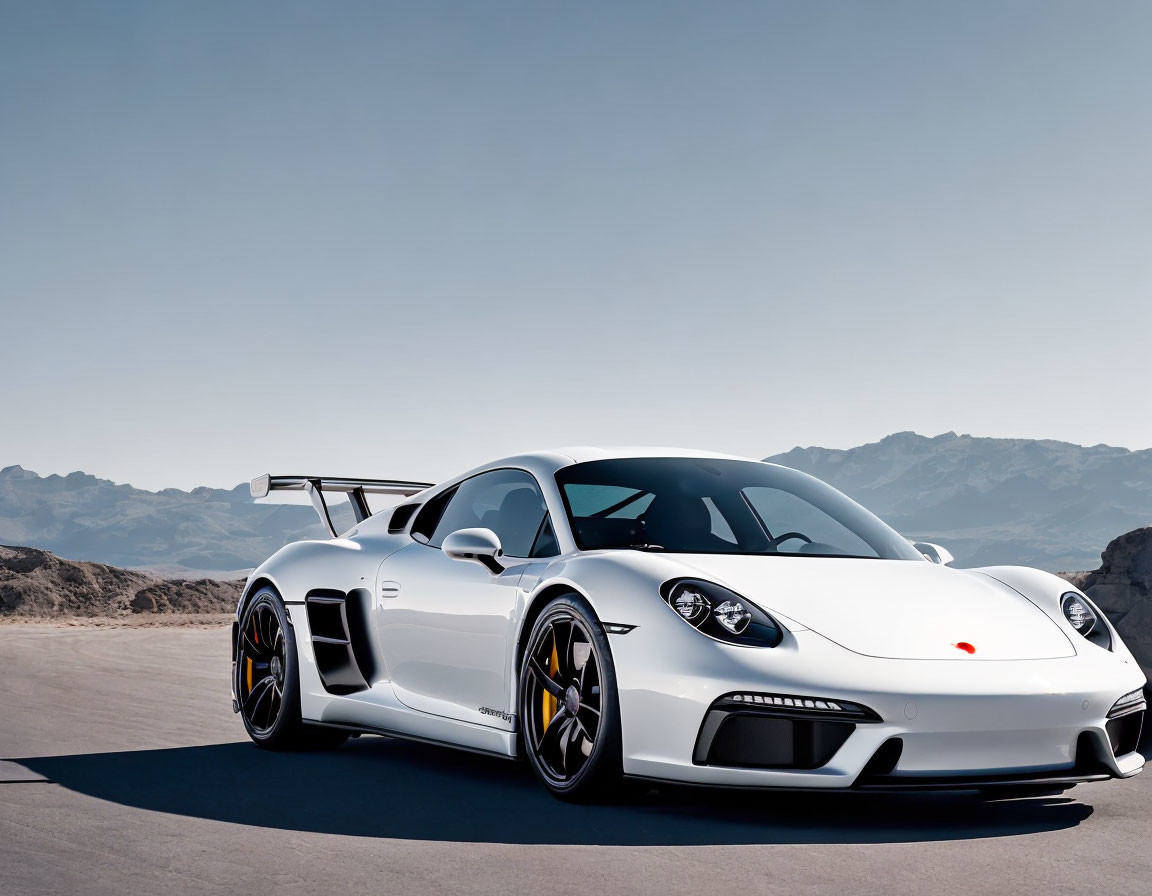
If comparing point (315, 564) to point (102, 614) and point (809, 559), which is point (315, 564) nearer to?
point (809, 559)

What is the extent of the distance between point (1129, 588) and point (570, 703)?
7136 millimetres

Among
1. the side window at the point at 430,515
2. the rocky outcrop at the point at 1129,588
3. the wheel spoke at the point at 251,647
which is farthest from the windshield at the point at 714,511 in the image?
the rocky outcrop at the point at 1129,588

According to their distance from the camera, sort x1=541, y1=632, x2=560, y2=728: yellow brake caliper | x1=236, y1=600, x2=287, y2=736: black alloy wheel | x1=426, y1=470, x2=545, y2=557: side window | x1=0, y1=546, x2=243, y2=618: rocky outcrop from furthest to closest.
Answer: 1. x1=0, y1=546, x2=243, y2=618: rocky outcrop
2. x1=236, y1=600, x2=287, y2=736: black alloy wheel
3. x1=426, y1=470, x2=545, y2=557: side window
4. x1=541, y1=632, x2=560, y2=728: yellow brake caliper

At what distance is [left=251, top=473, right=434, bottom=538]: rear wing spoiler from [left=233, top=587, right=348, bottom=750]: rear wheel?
32.8 inches

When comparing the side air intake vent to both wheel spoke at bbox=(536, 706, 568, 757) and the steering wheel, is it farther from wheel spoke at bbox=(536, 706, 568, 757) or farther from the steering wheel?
the steering wheel

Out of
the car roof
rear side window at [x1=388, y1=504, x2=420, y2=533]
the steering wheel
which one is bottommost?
the steering wheel

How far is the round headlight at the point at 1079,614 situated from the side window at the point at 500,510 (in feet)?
6.94

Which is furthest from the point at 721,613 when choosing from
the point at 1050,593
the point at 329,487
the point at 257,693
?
the point at 329,487

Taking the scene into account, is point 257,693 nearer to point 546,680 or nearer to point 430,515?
point 430,515

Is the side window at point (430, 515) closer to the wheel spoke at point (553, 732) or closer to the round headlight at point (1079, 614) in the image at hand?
the wheel spoke at point (553, 732)

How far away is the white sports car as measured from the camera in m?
4.42

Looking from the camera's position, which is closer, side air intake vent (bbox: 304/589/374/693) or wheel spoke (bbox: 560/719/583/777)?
wheel spoke (bbox: 560/719/583/777)

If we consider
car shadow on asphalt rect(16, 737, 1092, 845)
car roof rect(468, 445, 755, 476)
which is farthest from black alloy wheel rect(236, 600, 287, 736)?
car roof rect(468, 445, 755, 476)

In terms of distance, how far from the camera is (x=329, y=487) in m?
8.03
